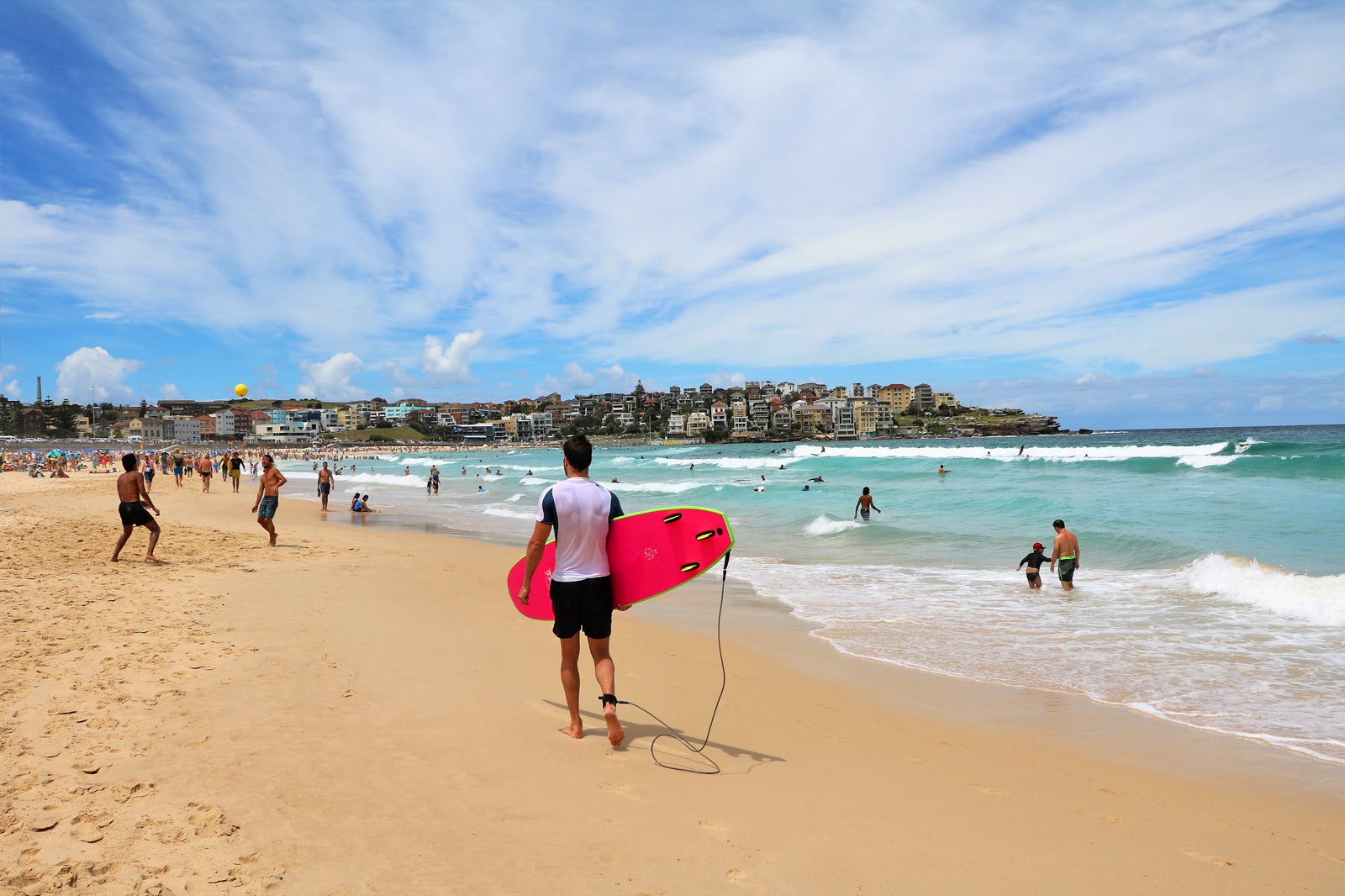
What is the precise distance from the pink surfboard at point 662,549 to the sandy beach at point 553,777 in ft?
3.01

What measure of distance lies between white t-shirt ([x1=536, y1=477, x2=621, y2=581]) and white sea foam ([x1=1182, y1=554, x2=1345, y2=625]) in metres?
8.65

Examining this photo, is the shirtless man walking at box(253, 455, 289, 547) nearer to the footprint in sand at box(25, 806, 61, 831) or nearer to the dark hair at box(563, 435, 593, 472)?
the dark hair at box(563, 435, 593, 472)

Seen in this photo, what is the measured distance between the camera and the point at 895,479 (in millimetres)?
33562

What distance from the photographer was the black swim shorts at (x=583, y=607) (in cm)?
412

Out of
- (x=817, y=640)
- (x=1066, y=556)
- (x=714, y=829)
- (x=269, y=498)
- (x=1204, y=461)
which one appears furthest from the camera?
(x=1204, y=461)

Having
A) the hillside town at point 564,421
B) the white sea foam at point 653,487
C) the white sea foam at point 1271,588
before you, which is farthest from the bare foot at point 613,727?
the hillside town at point 564,421

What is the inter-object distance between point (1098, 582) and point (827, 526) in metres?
7.50

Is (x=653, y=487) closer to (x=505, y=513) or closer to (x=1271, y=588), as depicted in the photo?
(x=505, y=513)

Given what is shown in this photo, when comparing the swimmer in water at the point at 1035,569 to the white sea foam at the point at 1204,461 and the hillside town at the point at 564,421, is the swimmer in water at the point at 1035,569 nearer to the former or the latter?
the white sea foam at the point at 1204,461

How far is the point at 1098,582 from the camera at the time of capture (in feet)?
35.8

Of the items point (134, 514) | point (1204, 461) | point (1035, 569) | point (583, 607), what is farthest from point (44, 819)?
point (1204, 461)

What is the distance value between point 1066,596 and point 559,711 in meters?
8.01

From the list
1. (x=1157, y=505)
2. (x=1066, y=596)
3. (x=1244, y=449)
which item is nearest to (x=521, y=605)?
(x=1066, y=596)

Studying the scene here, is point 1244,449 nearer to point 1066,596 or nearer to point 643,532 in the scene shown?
point 1066,596
